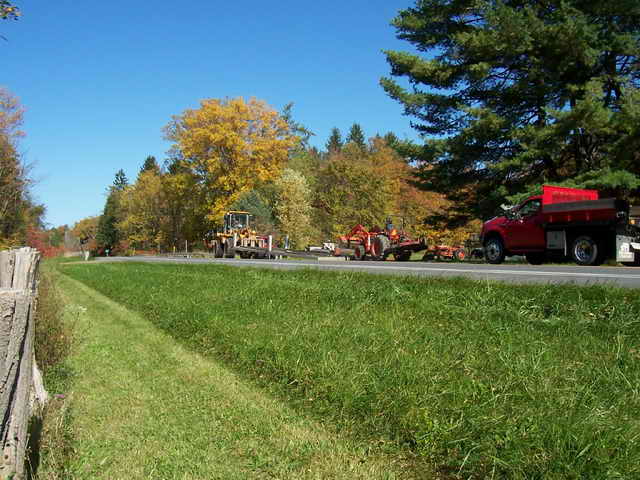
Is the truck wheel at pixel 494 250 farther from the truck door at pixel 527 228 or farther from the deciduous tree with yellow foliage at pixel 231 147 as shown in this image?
the deciduous tree with yellow foliage at pixel 231 147

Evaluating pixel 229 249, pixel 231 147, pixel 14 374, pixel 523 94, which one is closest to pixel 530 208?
pixel 523 94

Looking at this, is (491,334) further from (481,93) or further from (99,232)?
(99,232)

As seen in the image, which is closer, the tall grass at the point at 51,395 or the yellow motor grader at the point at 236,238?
the tall grass at the point at 51,395

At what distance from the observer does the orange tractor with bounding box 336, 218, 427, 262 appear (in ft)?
77.6

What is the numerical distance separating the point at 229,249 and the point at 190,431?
2862cm

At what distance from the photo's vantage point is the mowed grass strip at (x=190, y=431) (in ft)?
12.4

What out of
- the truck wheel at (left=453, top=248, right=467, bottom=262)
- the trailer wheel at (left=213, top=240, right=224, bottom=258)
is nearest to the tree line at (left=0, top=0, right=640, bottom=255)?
the truck wheel at (left=453, top=248, right=467, bottom=262)

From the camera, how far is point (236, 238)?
107ft

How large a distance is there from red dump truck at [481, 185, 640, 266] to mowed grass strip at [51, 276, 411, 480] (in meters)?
10.2

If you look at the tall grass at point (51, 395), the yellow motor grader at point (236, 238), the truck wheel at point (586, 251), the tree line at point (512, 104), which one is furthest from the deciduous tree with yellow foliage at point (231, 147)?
the tall grass at point (51, 395)

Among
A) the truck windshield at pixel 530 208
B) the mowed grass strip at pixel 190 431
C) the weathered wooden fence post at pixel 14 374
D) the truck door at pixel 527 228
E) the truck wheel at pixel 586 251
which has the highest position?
the truck windshield at pixel 530 208

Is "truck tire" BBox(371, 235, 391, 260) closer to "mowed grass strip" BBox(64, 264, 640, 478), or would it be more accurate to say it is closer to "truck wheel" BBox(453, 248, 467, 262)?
"truck wheel" BBox(453, 248, 467, 262)

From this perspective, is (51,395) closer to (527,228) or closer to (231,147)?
(527,228)

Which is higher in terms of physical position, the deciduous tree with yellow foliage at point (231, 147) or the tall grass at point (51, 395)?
the deciduous tree with yellow foliage at point (231, 147)
